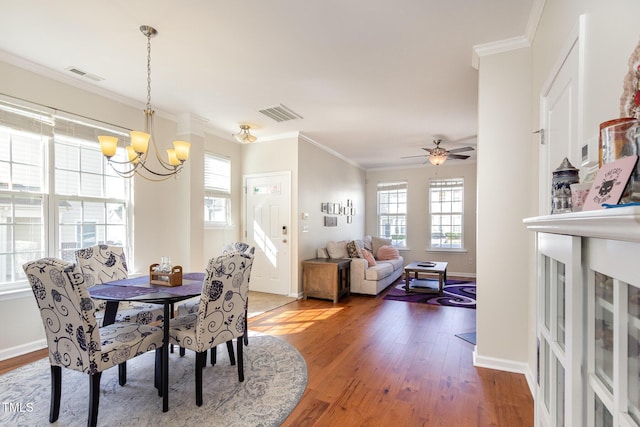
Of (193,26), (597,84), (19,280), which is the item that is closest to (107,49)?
(193,26)

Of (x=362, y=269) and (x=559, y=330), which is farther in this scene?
(x=362, y=269)

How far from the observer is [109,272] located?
9.77ft

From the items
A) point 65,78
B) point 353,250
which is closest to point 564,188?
point 65,78

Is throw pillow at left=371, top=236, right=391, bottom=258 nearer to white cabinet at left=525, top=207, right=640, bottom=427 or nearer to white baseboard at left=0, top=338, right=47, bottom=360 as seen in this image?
white baseboard at left=0, top=338, right=47, bottom=360

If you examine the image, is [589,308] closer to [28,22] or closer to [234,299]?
[234,299]

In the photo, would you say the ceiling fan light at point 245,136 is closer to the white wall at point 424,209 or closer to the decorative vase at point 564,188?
the decorative vase at point 564,188

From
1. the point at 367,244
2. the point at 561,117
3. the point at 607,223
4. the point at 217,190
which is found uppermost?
the point at 561,117

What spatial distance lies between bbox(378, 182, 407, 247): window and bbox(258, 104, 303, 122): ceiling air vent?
4412 mm

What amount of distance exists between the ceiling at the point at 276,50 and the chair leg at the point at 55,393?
2.46 meters

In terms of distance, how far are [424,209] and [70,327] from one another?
23.7ft

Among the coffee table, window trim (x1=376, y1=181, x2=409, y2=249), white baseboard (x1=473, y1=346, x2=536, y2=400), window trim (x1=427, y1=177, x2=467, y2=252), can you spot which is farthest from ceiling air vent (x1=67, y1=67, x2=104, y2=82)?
window trim (x1=427, y1=177, x2=467, y2=252)

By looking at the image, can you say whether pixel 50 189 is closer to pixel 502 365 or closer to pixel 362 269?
pixel 362 269

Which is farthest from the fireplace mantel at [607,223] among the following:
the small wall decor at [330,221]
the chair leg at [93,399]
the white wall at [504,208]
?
the small wall decor at [330,221]

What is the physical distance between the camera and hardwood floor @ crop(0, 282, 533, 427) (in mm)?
2033
